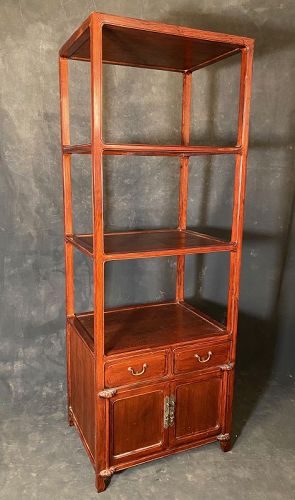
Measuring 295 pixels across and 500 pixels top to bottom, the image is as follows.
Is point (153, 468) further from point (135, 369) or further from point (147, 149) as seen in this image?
point (147, 149)

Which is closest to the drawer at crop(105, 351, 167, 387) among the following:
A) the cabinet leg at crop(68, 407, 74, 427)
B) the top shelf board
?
the cabinet leg at crop(68, 407, 74, 427)

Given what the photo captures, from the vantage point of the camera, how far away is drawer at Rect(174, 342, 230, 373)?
7.58 ft

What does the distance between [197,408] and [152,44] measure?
2.00m

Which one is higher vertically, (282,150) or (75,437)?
(282,150)

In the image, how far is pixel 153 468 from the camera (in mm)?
2412

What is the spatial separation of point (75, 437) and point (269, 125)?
2.55 m

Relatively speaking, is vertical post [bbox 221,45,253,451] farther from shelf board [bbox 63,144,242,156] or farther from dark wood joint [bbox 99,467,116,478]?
dark wood joint [bbox 99,467,116,478]

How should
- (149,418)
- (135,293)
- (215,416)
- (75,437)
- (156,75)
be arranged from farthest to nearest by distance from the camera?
(135,293) → (156,75) → (75,437) → (215,416) → (149,418)

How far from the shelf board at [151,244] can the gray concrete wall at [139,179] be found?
0.39 meters

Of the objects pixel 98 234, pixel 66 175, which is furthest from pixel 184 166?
pixel 98 234

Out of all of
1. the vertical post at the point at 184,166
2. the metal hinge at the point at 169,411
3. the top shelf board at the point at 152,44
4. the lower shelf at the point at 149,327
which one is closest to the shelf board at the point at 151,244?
the vertical post at the point at 184,166

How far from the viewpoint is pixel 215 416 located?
2.50m

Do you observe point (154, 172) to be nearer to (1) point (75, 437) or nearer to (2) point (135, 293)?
(2) point (135, 293)

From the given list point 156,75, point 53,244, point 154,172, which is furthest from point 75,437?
point 156,75
